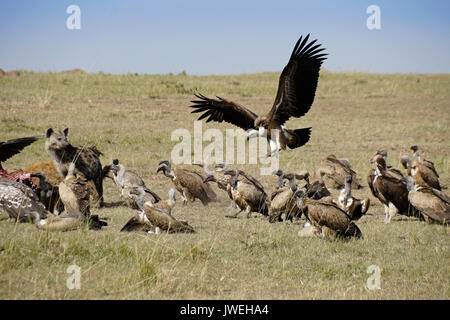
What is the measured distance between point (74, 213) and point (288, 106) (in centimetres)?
480

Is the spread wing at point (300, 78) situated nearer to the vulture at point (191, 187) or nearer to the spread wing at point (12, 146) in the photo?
the vulture at point (191, 187)

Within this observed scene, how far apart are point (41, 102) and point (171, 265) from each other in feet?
47.1

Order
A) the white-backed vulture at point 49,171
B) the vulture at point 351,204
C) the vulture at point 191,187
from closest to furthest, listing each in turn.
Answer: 1. the vulture at point 351,204
2. the white-backed vulture at point 49,171
3. the vulture at point 191,187

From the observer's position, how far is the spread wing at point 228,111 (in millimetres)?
11070

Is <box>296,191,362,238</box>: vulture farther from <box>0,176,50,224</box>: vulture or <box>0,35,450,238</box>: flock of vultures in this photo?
<box>0,176,50,224</box>: vulture

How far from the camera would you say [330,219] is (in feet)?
22.8

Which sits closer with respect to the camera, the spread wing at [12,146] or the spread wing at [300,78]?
the spread wing at [12,146]

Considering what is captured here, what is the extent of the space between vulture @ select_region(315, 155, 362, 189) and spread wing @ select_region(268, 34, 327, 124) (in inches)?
50.0

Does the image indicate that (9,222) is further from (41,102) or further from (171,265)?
(41,102)

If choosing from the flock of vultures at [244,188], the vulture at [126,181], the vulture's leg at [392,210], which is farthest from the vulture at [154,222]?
the vulture's leg at [392,210]

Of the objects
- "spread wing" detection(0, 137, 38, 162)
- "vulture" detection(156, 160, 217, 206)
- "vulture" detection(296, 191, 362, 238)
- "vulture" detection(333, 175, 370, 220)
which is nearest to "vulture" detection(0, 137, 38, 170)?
"spread wing" detection(0, 137, 38, 162)

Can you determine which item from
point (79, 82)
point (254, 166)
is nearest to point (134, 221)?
point (254, 166)

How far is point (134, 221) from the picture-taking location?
24.1 ft

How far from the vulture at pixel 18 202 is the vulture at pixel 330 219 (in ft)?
10.3
